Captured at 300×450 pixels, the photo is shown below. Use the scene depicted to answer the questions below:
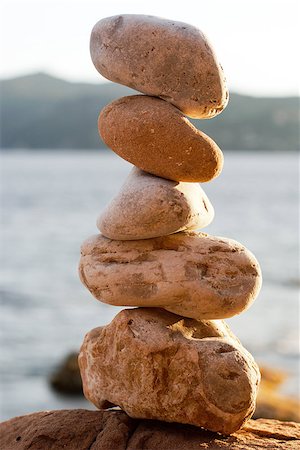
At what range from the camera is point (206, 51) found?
6098 millimetres

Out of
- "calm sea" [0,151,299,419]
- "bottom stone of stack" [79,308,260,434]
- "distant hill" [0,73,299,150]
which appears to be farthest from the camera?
"distant hill" [0,73,299,150]

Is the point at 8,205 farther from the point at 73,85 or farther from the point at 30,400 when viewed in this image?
the point at 73,85

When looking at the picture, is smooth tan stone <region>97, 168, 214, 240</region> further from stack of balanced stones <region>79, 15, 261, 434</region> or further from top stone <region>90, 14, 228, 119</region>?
top stone <region>90, 14, 228, 119</region>

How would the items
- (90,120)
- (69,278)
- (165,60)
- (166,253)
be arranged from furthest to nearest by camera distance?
1. (90,120)
2. (69,278)
3. (166,253)
4. (165,60)

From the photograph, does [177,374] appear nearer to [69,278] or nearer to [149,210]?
[149,210]

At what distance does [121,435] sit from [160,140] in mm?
2141

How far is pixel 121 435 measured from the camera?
6277 millimetres

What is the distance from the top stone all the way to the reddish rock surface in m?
2.32

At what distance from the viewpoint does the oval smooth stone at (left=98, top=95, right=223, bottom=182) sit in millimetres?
6121

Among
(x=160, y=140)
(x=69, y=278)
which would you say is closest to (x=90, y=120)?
(x=69, y=278)

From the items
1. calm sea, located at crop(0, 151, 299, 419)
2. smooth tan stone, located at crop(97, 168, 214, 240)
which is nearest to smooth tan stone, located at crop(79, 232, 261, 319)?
smooth tan stone, located at crop(97, 168, 214, 240)

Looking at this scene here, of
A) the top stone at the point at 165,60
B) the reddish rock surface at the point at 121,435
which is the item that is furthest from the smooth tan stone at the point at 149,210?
the reddish rock surface at the point at 121,435

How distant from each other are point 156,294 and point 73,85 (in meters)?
119

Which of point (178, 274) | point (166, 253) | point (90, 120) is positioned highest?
point (166, 253)
